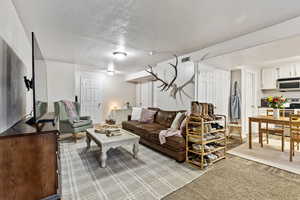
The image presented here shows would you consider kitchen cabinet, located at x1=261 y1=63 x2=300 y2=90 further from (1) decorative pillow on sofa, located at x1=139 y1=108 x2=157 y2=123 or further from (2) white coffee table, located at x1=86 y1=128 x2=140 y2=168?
(2) white coffee table, located at x1=86 y1=128 x2=140 y2=168

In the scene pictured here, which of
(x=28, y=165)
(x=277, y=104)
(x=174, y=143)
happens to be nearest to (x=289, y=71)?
(x=277, y=104)

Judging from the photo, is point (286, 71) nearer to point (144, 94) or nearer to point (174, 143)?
point (174, 143)

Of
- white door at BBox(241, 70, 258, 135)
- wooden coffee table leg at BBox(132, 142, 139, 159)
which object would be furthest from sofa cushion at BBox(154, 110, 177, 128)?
white door at BBox(241, 70, 258, 135)

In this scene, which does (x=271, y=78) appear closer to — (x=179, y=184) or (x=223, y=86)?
(x=223, y=86)

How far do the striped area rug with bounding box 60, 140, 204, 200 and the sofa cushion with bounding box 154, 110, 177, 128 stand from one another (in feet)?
3.06

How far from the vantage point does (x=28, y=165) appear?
1110mm

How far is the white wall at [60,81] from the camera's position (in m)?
4.55

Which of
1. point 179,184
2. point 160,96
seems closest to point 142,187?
point 179,184

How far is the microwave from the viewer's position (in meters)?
4.22

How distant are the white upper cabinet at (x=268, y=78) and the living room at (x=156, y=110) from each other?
0.50 feet

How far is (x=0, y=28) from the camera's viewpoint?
55.6 inches

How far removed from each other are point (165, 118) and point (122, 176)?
2011 mm

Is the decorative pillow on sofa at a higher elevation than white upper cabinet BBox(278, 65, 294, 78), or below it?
below

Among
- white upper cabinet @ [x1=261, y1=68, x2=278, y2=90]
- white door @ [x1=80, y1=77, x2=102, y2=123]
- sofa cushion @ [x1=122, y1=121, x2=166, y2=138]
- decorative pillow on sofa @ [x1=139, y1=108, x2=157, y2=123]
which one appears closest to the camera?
sofa cushion @ [x1=122, y1=121, x2=166, y2=138]
